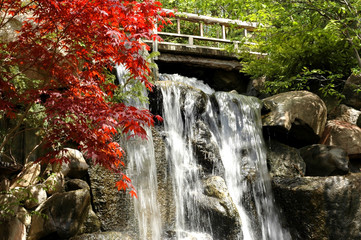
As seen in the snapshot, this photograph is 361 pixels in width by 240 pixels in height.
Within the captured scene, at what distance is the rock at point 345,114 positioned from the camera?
9812mm

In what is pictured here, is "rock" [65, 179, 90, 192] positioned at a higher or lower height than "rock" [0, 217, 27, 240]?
higher

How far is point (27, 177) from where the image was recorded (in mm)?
5648

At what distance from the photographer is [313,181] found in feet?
23.6

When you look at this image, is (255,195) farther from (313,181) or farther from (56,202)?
(56,202)

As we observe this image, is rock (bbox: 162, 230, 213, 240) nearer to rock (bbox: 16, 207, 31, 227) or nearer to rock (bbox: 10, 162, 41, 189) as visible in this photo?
rock (bbox: 16, 207, 31, 227)

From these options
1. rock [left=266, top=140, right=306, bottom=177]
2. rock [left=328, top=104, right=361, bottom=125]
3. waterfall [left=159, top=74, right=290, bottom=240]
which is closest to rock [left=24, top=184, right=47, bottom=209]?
waterfall [left=159, top=74, right=290, bottom=240]

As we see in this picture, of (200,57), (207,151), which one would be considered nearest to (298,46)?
(200,57)

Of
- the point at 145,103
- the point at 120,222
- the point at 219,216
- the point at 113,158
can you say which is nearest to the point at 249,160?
the point at 219,216

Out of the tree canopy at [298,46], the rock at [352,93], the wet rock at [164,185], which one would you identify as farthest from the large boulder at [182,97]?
the rock at [352,93]

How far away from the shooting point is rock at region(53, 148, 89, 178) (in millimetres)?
5949

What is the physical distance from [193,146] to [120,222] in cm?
256

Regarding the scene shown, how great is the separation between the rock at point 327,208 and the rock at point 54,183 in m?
4.88

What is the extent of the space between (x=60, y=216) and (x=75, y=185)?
704mm

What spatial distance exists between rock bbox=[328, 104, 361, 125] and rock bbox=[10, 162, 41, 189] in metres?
8.39
